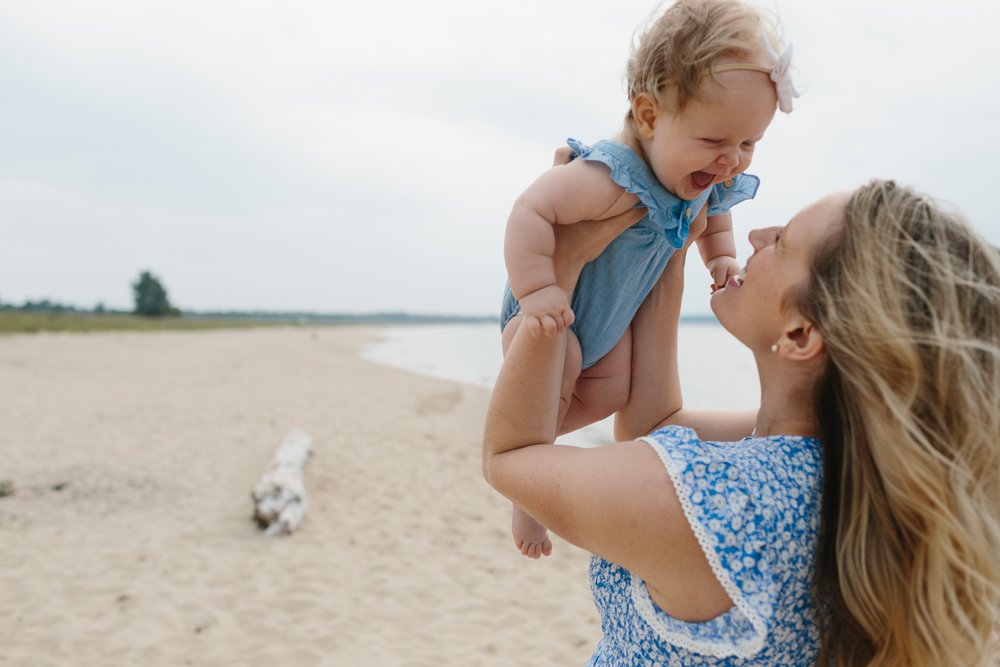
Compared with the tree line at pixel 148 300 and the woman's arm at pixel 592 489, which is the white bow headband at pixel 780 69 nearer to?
the woman's arm at pixel 592 489

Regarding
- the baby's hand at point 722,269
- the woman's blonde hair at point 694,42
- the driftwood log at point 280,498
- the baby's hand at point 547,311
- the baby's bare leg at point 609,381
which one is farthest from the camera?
the driftwood log at point 280,498

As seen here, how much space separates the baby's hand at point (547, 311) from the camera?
1538 mm

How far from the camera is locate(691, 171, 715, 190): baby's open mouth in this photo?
5.77 ft

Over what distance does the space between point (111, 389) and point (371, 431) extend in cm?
750

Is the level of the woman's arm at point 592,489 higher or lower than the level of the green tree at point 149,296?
lower

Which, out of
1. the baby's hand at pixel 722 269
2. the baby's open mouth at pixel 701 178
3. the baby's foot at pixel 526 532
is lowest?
the baby's foot at pixel 526 532

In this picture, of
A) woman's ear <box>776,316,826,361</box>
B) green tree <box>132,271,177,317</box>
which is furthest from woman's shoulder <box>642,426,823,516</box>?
green tree <box>132,271,177,317</box>

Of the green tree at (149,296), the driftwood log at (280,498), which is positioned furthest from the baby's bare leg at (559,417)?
the green tree at (149,296)

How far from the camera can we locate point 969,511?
1132mm

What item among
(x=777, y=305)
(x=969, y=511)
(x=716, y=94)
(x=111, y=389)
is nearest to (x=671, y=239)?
(x=716, y=94)

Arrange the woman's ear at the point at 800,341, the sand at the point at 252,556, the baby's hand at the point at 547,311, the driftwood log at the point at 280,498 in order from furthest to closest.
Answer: the driftwood log at the point at 280,498 < the sand at the point at 252,556 < the baby's hand at the point at 547,311 < the woman's ear at the point at 800,341

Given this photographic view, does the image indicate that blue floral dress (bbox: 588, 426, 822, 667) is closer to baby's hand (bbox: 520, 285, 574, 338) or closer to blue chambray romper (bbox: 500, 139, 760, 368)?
baby's hand (bbox: 520, 285, 574, 338)

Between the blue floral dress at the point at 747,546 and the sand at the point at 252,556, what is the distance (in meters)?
3.69

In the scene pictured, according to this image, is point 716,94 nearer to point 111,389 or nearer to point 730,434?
point 730,434
